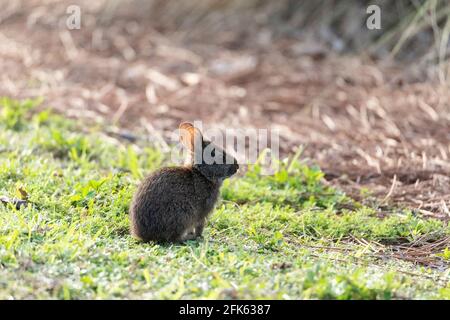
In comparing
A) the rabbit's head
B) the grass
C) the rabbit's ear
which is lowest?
the grass

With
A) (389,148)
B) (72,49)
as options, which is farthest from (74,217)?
(72,49)

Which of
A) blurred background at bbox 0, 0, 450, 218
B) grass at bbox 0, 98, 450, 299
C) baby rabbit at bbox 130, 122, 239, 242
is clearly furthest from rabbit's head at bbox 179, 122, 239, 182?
blurred background at bbox 0, 0, 450, 218

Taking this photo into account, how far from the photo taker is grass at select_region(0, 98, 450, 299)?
12.9 feet

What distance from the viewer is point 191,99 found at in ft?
29.4

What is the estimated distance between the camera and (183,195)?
4.86 meters

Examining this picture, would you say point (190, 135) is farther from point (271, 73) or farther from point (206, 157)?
point (271, 73)

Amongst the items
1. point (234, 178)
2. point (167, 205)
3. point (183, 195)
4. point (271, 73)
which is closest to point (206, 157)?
point (183, 195)

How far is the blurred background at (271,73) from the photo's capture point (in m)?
7.44

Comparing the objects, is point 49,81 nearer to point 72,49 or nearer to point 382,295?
point 72,49

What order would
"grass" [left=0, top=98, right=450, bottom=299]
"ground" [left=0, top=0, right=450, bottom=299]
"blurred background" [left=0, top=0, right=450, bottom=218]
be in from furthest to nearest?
"blurred background" [left=0, top=0, right=450, bottom=218] → "ground" [left=0, top=0, right=450, bottom=299] → "grass" [left=0, top=98, right=450, bottom=299]

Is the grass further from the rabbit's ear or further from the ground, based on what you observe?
the rabbit's ear

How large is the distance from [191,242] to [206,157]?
2.02 feet

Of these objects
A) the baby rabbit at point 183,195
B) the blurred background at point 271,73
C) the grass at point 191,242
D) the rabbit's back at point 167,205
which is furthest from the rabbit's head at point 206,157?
the blurred background at point 271,73

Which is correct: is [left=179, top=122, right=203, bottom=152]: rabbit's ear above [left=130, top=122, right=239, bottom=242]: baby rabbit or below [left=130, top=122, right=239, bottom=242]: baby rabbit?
above
